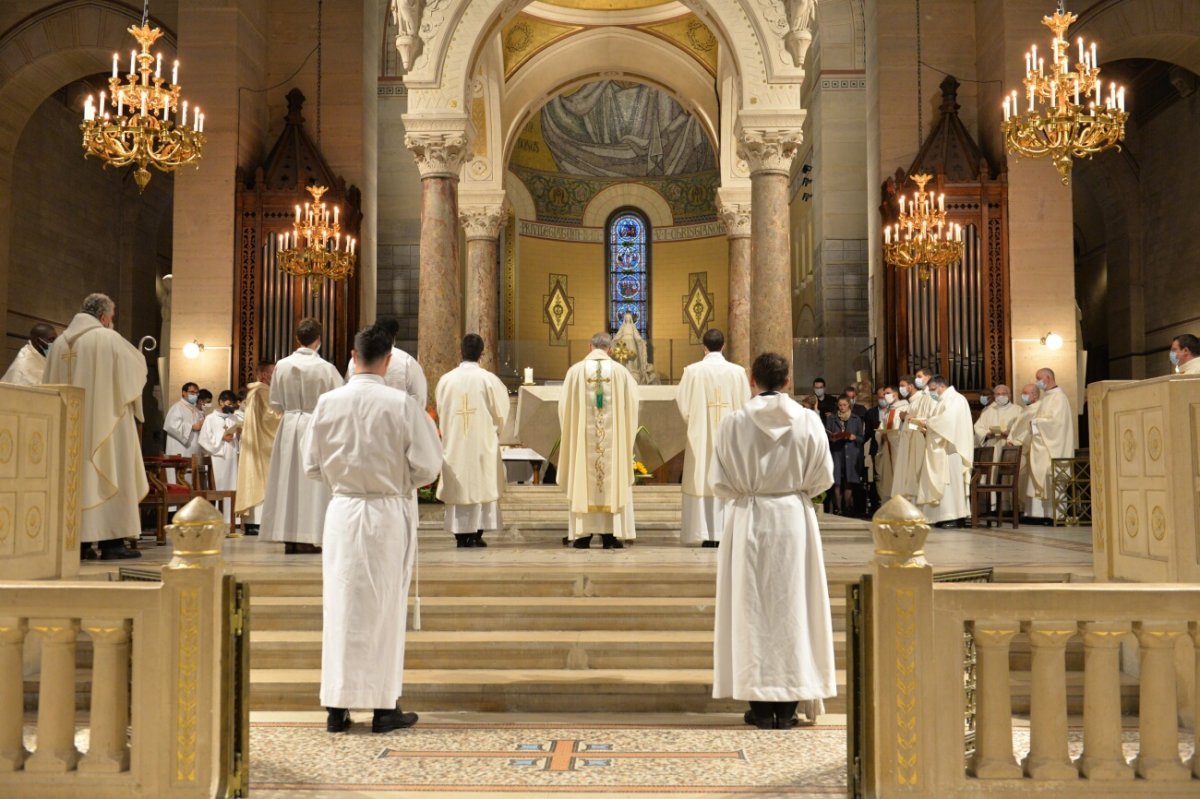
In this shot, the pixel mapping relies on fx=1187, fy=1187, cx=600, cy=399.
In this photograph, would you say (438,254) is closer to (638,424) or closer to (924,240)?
(638,424)

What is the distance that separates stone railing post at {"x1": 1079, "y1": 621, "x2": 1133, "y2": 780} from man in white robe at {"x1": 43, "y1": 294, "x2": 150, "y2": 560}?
605 centimetres

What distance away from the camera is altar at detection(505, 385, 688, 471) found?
11148mm

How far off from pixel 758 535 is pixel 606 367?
4159 millimetres

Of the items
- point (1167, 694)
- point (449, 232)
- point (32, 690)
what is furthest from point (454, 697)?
point (449, 232)

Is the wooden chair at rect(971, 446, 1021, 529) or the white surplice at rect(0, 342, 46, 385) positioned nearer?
the white surplice at rect(0, 342, 46, 385)

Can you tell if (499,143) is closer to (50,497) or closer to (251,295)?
(251,295)

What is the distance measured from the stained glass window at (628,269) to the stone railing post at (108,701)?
85.0 feet

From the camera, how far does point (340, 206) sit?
51.7ft

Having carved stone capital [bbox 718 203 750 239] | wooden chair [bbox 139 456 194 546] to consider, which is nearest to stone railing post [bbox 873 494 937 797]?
wooden chair [bbox 139 456 194 546]

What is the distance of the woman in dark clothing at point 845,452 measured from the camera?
1371cm

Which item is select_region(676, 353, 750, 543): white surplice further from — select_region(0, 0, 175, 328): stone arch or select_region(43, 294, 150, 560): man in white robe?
select_region(0, 0, 175, 328): stone arch

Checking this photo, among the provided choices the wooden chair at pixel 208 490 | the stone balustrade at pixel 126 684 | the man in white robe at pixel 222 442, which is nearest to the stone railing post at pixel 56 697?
the stone balustrade at pixel 126 684

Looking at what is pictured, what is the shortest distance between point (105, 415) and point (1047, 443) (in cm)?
930

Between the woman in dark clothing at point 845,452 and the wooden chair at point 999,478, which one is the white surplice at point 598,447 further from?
the woman in dark clothing at point 845,452
